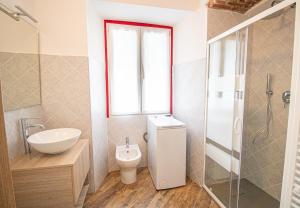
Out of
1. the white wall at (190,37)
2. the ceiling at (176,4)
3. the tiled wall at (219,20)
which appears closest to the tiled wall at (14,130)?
the ceiling at (176,4)

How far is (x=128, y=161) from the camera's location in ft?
6.84

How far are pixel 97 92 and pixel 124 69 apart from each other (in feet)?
2.17

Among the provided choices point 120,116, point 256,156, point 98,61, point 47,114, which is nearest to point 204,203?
point 256,156

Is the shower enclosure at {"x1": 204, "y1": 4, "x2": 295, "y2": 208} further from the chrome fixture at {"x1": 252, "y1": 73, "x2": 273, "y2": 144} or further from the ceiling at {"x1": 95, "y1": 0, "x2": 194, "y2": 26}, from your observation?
the ceiling at {"x1": 95, "y1": 0, "x2": 194, "y2": 26}

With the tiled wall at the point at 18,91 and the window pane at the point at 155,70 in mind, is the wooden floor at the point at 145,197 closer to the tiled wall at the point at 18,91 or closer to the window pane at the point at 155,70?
the tiled wall at the point at 18,91

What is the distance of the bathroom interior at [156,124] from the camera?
1.39 m

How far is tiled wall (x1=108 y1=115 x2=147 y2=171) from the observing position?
258 cm

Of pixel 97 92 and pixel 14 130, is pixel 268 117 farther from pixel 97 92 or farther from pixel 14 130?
pixel 14 130

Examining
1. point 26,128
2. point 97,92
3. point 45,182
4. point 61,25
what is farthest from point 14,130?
point 61,25

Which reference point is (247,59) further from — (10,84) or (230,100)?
(10,84)

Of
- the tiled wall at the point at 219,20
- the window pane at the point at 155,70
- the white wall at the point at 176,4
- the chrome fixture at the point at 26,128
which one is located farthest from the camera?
the window pane at the point at 155,70

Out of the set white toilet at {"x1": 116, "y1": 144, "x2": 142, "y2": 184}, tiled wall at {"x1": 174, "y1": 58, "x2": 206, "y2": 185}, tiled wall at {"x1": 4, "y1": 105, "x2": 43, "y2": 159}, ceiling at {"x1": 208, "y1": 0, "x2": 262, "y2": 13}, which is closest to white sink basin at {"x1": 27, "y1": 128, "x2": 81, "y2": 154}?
tiled wall at {"x1": 4, "y1": 105, "x2": 43, "y2": 159}

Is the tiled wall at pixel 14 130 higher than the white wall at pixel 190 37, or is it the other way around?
the white wall at pixel 190 37

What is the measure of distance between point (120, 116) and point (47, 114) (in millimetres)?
1036
